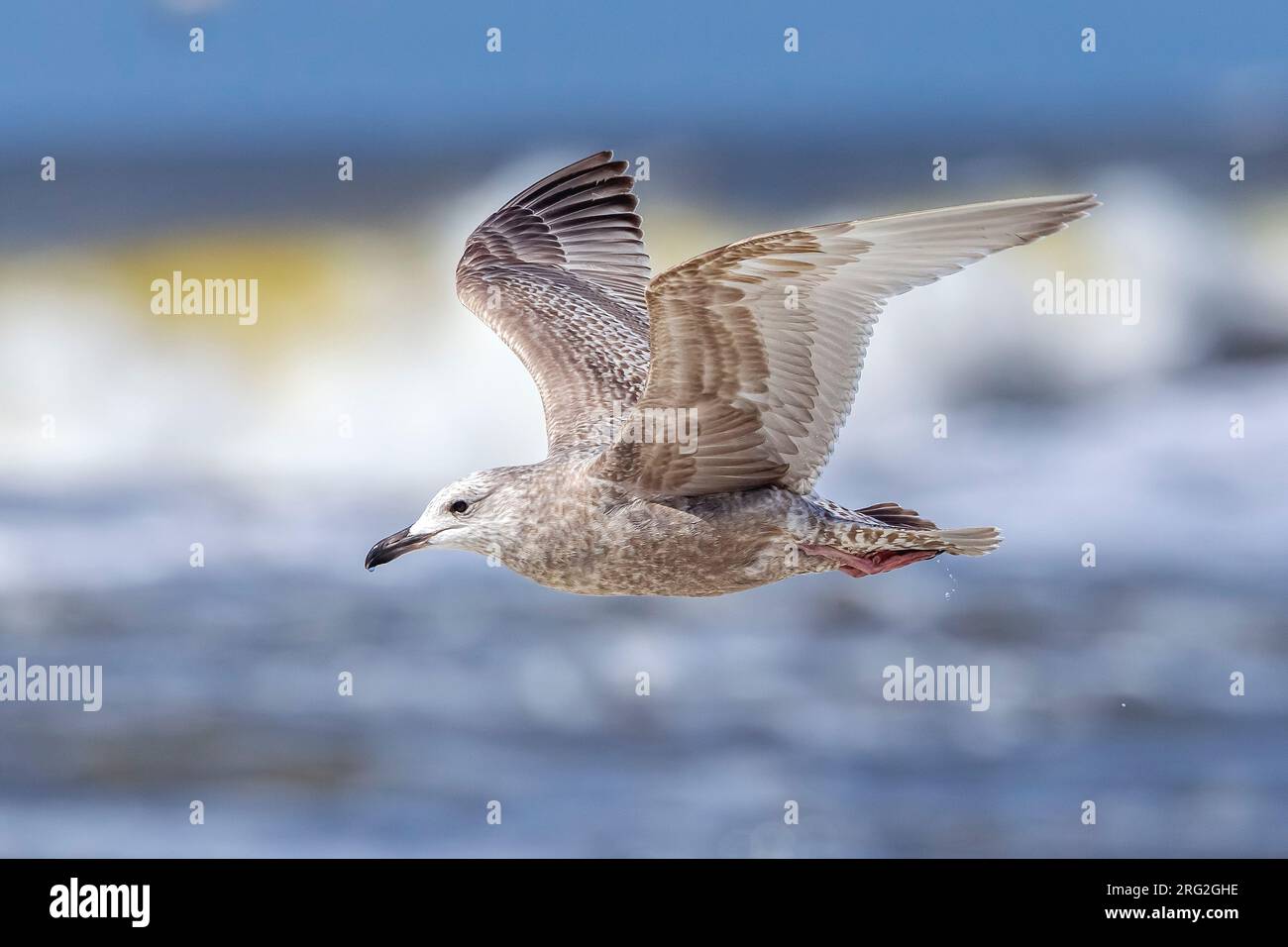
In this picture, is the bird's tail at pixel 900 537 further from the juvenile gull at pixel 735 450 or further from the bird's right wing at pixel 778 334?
the bird's right wing at pixel 778 334

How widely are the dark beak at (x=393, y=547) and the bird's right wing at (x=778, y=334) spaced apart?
605 millimetres

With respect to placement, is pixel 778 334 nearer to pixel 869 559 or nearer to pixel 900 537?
pixel 900 537

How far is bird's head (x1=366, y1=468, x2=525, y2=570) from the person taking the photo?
5051mm

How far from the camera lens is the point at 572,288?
22.5 feet

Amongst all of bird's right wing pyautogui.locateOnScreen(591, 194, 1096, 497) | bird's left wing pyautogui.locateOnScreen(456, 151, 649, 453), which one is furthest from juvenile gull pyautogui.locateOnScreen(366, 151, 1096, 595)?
bird's left wing pyautogui.locateOnScreen(456, 151, 649, 453)

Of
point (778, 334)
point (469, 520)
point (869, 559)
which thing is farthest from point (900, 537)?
point (469, 520)

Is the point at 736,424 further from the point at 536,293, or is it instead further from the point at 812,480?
the point at 536,293

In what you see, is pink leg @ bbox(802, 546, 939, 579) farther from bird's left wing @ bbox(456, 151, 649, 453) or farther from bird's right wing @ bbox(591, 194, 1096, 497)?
bird's left wing @ bbox(456, 151, 649, 453)

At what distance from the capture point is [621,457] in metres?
5.00

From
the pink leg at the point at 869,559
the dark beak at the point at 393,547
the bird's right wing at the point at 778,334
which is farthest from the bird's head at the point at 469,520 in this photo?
the pink leg at the point at 869,559

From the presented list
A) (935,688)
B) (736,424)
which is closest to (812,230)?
(736,424)

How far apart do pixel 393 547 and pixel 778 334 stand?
4.47 feet

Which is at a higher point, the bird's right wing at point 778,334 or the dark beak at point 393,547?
the bird's right wing at point 778,334

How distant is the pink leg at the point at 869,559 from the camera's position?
5.12m
